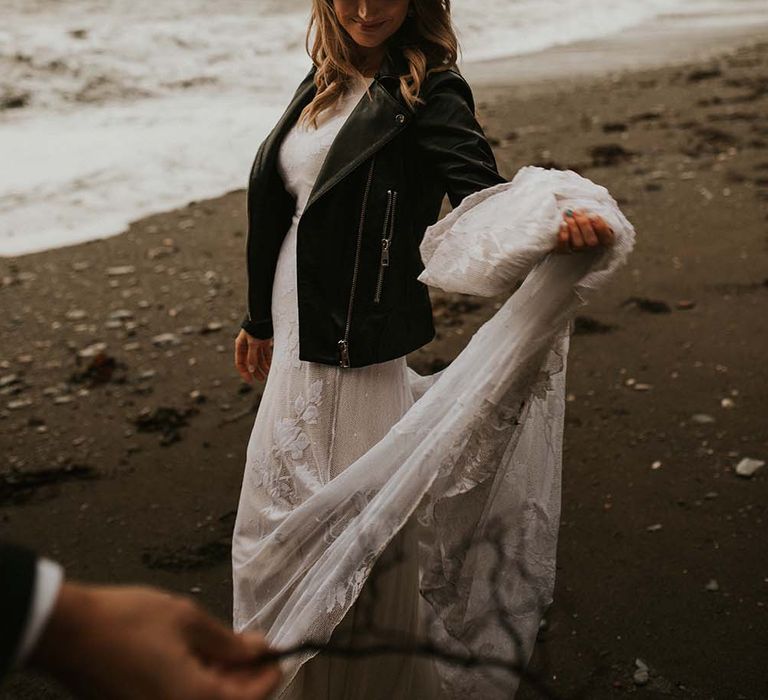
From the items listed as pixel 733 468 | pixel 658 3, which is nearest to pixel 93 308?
pixel 733 468

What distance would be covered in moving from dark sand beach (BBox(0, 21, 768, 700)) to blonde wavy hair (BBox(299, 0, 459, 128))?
77.7 inches

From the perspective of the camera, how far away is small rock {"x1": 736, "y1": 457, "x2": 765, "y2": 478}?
429 cm

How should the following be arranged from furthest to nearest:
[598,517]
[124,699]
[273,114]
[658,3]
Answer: [658,3]
[273,114]
[598,517]
[124,699]

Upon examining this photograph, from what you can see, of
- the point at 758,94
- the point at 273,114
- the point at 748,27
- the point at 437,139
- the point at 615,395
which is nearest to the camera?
the point at 437,139

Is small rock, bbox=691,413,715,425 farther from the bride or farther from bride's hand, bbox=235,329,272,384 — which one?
bride's hand, bbox=235,329,272,384

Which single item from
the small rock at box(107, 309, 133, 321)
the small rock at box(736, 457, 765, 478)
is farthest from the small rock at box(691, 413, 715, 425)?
the small rock at box(107, 309, 133, 321)

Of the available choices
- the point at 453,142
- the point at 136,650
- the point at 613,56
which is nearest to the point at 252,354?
the point at 453,142

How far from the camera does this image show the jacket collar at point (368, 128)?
2553 millimetres

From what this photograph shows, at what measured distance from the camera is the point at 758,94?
10.6 metres

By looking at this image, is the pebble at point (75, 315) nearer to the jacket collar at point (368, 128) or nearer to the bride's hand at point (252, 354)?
the bride's hand at point (252, 354)

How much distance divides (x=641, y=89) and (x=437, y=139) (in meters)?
9.77

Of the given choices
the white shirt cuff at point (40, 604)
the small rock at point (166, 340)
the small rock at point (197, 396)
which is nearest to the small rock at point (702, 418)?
the small rock at point (197, 396)

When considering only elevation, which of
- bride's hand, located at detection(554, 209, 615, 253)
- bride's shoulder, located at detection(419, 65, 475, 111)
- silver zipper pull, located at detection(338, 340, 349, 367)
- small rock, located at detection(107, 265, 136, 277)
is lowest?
small rock, located at detection(107, 265, 136, 277)

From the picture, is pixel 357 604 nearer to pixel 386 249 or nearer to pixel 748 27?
pixel 386 249
